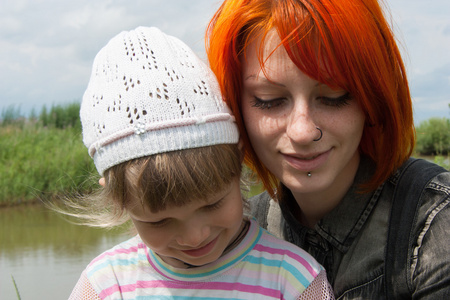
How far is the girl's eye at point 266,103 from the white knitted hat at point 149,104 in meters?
0.11

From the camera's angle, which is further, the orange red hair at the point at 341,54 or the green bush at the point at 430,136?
the green bush at the point at 430,136

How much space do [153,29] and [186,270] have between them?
0.72 meters

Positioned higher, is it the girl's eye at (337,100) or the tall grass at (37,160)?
the tall grass at (37,160)

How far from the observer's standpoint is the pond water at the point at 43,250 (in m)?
2.53

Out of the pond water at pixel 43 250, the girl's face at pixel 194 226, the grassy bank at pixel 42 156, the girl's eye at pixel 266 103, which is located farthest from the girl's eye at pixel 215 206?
the grassy bank at pixel 42 156

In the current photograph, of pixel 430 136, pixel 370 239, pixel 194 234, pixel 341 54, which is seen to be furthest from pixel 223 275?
pixel 430 136

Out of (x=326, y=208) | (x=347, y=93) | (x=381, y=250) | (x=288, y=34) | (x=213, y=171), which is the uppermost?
(x=288, y=34)

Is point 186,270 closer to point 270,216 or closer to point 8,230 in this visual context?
point 270,216

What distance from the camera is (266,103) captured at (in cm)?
138

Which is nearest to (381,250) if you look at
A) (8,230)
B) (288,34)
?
A: (288,34)

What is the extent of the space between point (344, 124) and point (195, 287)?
0.63 metres

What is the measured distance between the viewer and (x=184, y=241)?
1240mm

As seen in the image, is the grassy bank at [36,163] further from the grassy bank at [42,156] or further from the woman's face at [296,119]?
the woman's face at [296,119]

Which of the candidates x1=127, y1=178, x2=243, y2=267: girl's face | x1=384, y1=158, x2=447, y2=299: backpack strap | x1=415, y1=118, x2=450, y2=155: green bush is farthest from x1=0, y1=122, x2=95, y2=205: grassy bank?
x1=415, y1=118, x2=450, y2=155: green bush
